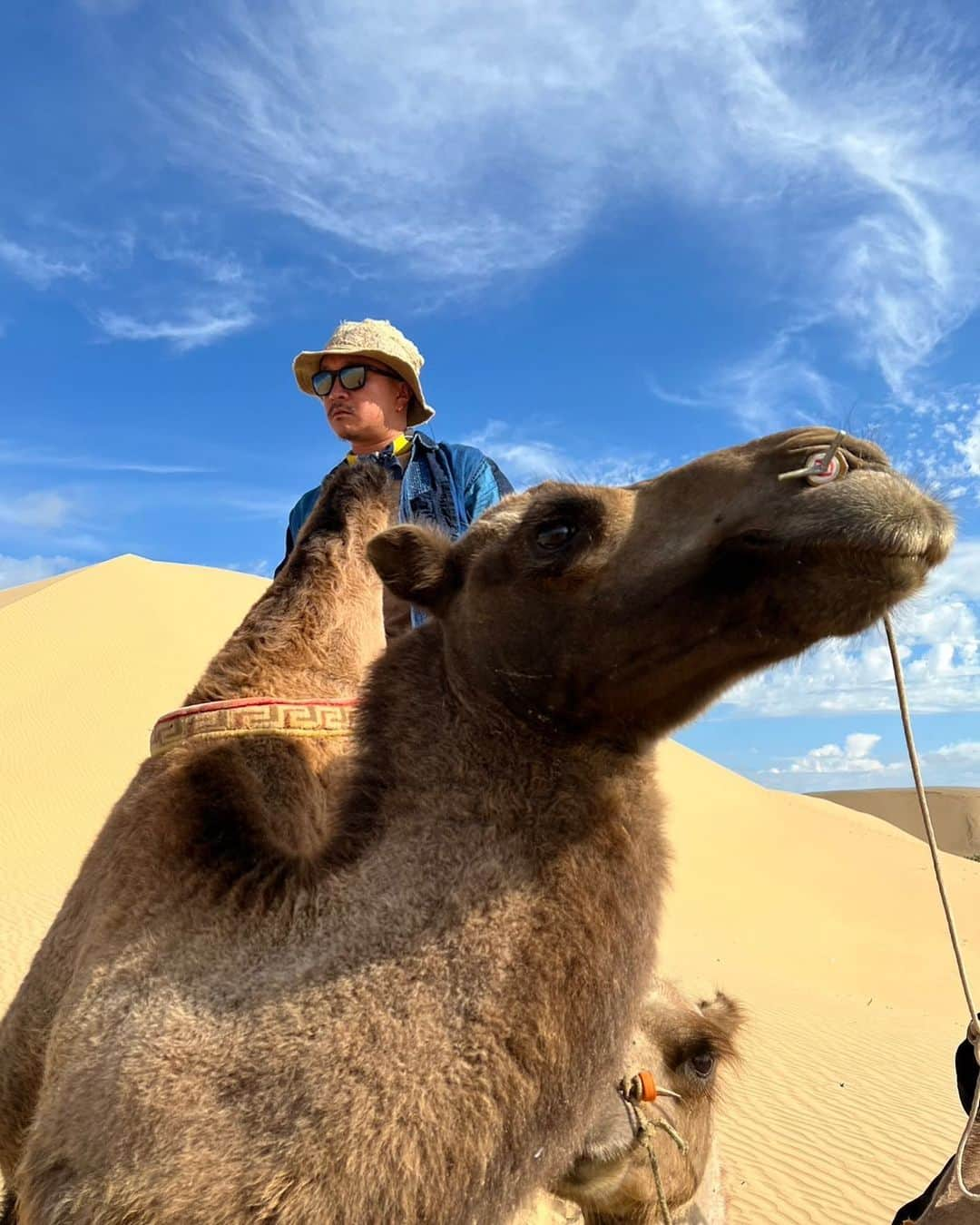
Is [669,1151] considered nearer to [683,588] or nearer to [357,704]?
[357,704]

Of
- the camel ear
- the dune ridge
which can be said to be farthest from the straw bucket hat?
the dune ridge

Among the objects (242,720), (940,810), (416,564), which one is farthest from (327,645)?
(940,810)

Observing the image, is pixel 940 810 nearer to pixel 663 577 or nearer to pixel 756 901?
pixel 756 901

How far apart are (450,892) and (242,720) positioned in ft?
2.90

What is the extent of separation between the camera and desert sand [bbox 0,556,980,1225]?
11.4m

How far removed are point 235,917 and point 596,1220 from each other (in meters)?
2.20

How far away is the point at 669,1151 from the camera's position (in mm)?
3248

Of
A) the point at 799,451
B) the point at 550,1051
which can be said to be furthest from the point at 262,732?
the point at 799,451

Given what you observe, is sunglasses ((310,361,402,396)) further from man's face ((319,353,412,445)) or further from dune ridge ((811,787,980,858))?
dune ridge ((811,787,980,858))

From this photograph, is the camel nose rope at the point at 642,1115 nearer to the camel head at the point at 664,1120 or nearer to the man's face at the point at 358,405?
the camel head at the point at 664,1120

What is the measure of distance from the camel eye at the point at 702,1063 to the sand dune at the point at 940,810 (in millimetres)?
62596

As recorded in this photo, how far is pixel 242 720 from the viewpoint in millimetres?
2639

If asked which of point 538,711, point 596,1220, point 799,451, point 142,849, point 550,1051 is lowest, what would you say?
point 596,1220

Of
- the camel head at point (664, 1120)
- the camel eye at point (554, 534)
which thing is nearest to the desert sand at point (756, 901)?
the camel head at point (664, 1120)
